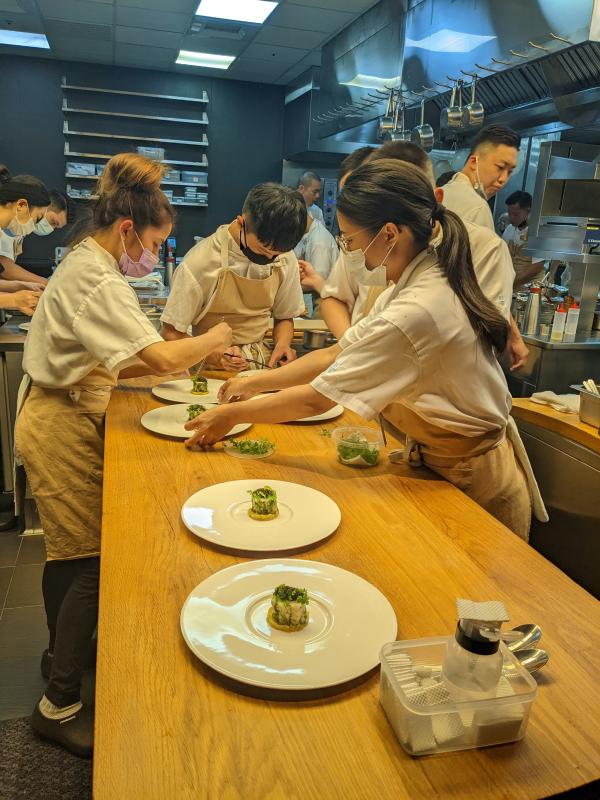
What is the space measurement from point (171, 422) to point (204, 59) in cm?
654

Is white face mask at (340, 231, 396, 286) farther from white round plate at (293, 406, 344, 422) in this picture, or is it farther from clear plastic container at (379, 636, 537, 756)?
clear plastic container at (379, 636, 537, 756)

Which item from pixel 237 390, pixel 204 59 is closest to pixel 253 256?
pixel 237 390

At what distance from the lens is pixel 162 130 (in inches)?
309

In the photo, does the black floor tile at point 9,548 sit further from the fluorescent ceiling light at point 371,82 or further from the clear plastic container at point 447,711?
the fluorescent ceiling light at point 371,82

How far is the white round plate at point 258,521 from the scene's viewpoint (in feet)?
4.02

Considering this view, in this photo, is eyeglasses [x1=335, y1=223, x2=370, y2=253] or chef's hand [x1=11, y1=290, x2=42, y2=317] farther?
chef's hand [x1=11, y1=290, x2=42, y2=317]

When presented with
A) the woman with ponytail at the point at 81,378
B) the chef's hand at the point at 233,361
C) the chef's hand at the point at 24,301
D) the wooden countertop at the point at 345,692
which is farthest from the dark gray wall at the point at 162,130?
the wooden countertop at the point at 345,692

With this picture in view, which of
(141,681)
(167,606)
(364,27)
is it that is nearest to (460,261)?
(167,606)

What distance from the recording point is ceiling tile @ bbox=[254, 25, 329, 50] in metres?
5.94

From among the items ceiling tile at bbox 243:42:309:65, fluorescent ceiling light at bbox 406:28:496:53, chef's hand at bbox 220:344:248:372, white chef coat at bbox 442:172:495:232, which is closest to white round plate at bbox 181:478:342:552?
chef's hand at bbox 220:344:248:372

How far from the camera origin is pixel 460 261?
1514 millimetres

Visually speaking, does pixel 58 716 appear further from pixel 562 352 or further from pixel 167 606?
pixel 562 352

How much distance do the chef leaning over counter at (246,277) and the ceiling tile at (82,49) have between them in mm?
5330

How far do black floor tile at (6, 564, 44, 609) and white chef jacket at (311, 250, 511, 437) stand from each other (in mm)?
1873
